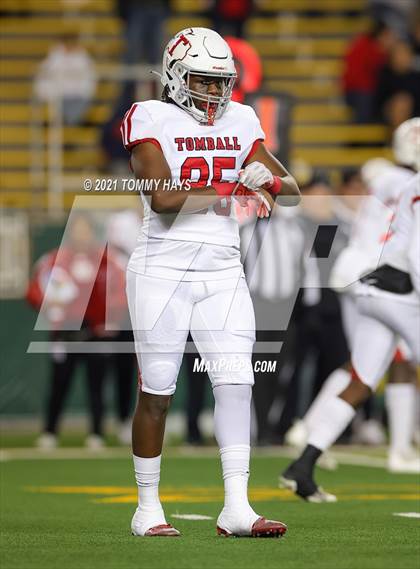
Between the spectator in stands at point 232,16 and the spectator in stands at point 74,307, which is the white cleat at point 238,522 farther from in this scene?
the spectator in stands at point 232,16

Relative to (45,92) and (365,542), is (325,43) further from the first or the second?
(365,542)

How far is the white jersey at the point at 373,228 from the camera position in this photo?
9344 millimetres

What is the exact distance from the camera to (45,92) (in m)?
14.9

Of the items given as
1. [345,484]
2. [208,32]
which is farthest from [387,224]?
[208,32]

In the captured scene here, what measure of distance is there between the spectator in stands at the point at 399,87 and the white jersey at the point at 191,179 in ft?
30.0

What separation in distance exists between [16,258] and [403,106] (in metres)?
4.04

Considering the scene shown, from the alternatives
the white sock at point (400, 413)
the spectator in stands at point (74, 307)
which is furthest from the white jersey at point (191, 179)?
the spectator in stands at point (74, 307)

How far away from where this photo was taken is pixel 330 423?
25.2 feet

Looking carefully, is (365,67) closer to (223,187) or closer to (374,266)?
(374,266)

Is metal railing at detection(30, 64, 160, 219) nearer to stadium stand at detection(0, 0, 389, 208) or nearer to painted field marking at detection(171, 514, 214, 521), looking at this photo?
stadium stand at detection(0, 0, 389, 208)

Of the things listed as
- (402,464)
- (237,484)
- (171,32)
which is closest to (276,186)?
(237,484)

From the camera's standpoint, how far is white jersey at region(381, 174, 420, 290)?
7281 mm

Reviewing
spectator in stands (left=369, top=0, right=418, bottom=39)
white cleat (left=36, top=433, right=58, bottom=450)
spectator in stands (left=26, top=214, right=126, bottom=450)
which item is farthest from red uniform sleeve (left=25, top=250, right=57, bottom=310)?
spectator in stands (left=369, top=0, right=418, bottom=39)

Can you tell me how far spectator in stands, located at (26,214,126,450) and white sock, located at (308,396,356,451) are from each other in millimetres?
4080
